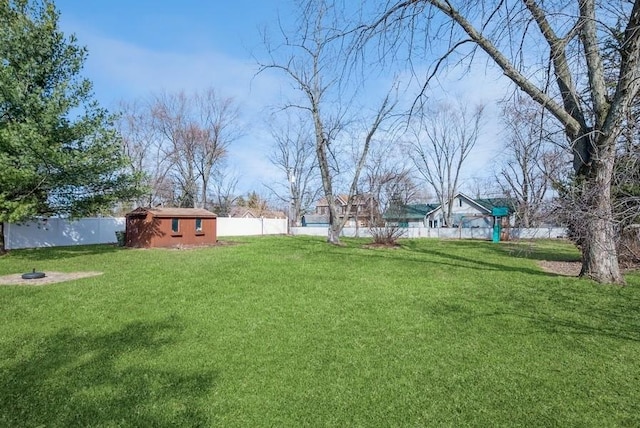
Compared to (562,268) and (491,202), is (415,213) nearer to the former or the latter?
(491,202)

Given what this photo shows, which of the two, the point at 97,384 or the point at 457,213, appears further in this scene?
the point at 457,213

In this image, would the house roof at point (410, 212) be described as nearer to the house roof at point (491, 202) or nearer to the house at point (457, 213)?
the house at point (457, 213)

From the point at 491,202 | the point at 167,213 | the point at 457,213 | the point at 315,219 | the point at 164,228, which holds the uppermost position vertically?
the point at 491,202

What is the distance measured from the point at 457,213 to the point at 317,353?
41.7 m

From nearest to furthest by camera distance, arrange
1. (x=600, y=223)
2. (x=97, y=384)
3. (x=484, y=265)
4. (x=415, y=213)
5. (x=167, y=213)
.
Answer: (x=97, y=384) → (x=600, y=223) → (x=484, y=265) → (x=167, y=213) → (x=415, y=213)

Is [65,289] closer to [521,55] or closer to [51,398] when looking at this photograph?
[51,398]

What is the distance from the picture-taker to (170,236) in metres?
18.7

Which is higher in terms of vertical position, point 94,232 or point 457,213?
point 457,213

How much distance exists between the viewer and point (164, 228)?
1853 centimetres

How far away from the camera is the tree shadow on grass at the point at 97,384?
3.17 metres

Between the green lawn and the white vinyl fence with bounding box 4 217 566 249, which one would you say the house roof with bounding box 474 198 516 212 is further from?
the green lawn

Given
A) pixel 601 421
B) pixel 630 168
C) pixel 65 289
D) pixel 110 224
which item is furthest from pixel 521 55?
pixel 110 224

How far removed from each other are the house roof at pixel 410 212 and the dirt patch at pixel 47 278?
32646 mm

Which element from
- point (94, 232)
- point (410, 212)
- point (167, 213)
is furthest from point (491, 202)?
point (94, 232)
